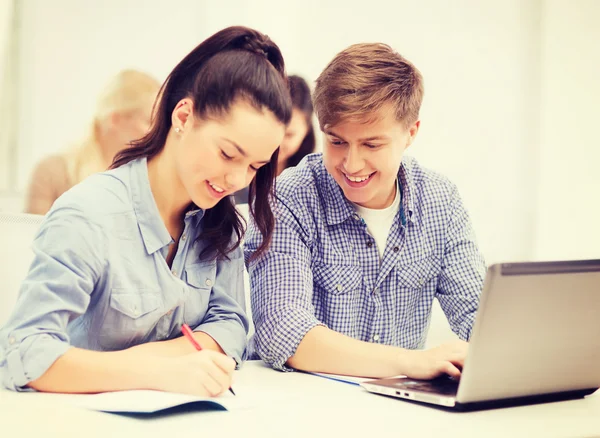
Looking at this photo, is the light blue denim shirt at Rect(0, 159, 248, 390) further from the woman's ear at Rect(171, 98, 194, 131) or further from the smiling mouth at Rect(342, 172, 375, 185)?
the smiling mouth at Rect(342, 172, 375, 185)

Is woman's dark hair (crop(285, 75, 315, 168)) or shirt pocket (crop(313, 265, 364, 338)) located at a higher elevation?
woman's dark hair (crop(285, 75, 315, 168))

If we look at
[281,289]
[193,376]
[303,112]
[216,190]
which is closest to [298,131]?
[303,112]

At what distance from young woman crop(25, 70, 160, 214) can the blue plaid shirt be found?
131cm

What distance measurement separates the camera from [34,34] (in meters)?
A: 2.81

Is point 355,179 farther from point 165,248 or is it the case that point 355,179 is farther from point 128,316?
point 128,316

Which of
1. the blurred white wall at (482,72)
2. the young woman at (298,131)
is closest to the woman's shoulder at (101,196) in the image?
the young woman at (298,131)

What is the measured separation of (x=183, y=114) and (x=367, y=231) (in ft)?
1.71

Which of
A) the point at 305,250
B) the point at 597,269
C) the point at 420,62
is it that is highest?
the point at 420,62

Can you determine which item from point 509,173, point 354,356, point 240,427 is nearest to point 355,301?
point 354,356

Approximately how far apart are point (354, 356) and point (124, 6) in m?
2.35

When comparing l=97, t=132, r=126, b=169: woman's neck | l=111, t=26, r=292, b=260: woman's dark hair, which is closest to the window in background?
l=97, t=132, r=126, b=169: woman's neck

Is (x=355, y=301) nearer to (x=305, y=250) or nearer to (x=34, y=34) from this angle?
(x=305, y=250)

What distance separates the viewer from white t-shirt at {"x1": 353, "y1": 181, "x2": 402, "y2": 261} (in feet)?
4.85

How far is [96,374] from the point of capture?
887 mm
